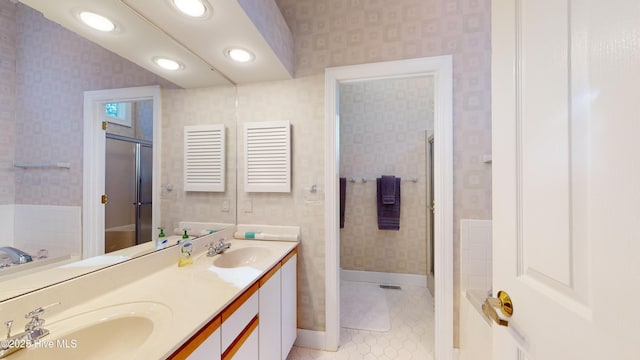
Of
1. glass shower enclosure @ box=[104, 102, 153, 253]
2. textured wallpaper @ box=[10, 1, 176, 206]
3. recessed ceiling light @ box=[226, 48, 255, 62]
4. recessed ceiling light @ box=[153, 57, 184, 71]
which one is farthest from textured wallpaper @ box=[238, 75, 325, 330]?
textured wallpaper @ box=[10, 1, 176, 206]

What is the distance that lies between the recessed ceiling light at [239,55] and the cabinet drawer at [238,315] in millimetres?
1418

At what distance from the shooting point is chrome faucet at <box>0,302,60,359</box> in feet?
2.02

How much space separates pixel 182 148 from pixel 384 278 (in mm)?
2622

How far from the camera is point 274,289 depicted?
53.9 inches

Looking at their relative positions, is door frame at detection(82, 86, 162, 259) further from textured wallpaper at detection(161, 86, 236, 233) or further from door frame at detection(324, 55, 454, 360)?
door frame at detection(324, 55, 454, 360)

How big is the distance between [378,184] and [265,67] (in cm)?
182

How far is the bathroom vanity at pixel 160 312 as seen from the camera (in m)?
0.70

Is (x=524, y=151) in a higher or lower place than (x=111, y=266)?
higher

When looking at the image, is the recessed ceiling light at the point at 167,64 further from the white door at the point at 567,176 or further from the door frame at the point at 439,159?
the white door at the point at 567,176

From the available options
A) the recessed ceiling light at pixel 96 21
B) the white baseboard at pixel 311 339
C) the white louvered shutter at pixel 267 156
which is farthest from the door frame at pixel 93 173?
the white baseboard at pixel 311 339

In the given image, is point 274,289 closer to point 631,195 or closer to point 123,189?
point 123,189

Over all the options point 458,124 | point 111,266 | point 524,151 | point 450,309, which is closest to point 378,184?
point 458,124

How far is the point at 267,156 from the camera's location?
1848 millimetres

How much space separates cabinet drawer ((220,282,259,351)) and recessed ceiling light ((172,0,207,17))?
138 centimetres
